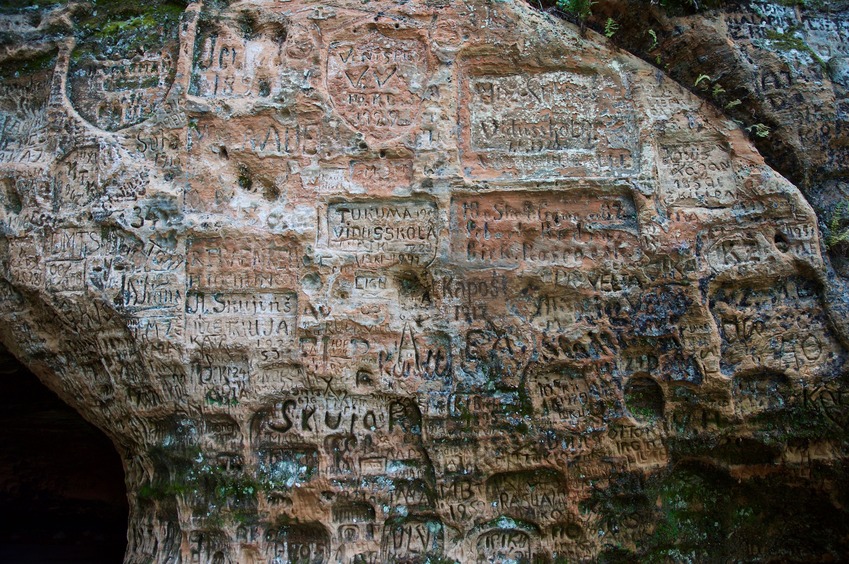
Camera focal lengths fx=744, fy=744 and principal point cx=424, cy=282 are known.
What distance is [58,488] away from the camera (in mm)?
6723

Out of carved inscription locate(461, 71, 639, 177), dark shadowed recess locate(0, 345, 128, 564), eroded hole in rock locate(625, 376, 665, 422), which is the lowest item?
dark shadowed recess locate(0, 345, 128, 564)

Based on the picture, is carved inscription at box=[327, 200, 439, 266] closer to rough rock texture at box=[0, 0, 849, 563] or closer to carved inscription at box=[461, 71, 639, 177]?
rough rock texture at box=[0, 0, 849, 563]

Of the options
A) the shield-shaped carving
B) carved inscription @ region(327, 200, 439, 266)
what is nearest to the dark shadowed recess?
carved inscription @ region(327, 200, 439, 266)

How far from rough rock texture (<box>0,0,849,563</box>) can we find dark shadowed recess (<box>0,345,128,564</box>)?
2.23 metres

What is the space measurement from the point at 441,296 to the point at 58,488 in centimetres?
449

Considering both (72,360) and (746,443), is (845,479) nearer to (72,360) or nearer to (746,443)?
(746,443)

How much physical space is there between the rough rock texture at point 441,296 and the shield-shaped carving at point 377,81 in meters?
0.02

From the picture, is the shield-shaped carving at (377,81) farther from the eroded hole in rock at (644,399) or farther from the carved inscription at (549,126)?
the eroded hole in rock at (644,399)

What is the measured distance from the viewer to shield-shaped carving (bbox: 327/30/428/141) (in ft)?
14.9

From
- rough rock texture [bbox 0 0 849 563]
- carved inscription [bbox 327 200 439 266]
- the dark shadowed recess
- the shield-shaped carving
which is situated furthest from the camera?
the dark shadowed recess

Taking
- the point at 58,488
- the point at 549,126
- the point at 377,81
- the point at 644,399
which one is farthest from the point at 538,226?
the point at 58,488

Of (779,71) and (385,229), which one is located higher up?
(779,71)

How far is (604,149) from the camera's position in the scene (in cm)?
446

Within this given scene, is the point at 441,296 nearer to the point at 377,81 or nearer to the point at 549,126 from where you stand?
the point at 549,126
